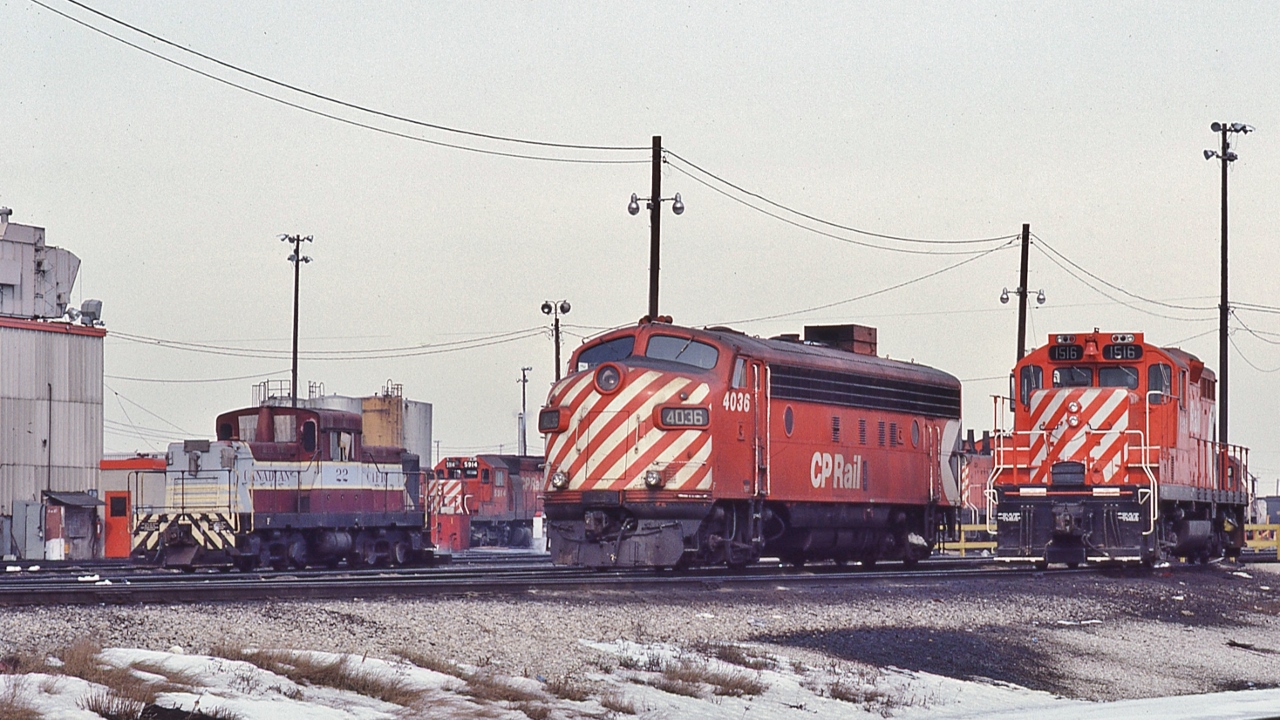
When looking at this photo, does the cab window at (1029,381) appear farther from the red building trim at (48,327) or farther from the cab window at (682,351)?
the red building trim at (48,327)

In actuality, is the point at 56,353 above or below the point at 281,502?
above

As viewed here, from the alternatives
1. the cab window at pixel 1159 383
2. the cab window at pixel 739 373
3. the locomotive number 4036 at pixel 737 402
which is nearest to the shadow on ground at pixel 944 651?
the locomotive number 4036 at pixel 737 402

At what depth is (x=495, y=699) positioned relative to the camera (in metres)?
11.9

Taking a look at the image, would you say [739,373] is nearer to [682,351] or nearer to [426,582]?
[682,351]

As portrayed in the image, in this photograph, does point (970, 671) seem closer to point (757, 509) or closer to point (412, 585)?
point (412, 585)

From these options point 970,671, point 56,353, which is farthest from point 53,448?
point 970,671

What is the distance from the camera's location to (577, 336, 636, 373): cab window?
80.9 ft

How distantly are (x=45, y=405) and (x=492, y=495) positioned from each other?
839 inches

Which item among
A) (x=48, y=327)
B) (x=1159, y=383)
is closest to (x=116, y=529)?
(x=48, y=327)

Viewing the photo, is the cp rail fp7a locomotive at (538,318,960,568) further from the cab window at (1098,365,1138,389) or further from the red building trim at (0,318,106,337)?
the red building trim at (0,318,106,337)

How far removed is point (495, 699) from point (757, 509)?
42.7ft

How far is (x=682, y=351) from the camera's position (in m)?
24.3

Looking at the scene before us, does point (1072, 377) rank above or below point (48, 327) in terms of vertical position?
below

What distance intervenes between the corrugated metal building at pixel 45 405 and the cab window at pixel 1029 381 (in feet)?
98.6
